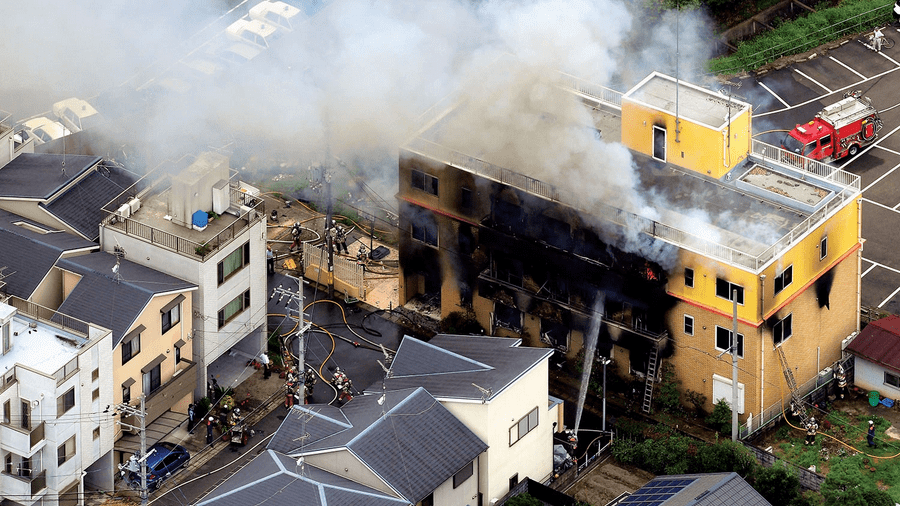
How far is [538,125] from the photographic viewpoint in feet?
331

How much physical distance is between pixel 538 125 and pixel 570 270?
26.7 feet

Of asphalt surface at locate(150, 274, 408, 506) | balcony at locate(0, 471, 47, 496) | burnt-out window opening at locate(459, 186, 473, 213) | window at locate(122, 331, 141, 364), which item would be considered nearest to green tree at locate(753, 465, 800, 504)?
asphalt surface at locate(150, 274, 408, 506)

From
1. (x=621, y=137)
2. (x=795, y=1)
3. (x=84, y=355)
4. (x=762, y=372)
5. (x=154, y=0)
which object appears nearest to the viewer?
(x=84, y=355)

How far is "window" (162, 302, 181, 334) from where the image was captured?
9444 centimetres

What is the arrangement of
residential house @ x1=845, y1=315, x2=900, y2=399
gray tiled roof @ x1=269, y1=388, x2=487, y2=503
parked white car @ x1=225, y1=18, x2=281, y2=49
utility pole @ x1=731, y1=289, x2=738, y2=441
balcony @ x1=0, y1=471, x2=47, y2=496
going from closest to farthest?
gray tiled roof @ x1=269, y1=388, x2=487, y2=503 < balcony @ x1=0, y1=471, x2=47, y2=496 < utility pole @ x1=731, y1=289, x2=738, y2=441 < residential house @ x1=845, y1=315, x2=900, y2=399 < parked white car @ x1=225, y1=18, x2=281, y2=49

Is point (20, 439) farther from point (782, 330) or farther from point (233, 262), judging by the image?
point (782, 330)

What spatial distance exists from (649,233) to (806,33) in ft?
124

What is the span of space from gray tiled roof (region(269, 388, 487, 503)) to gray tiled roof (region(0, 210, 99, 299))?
15.0 m

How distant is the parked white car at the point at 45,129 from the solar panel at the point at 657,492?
148 ft

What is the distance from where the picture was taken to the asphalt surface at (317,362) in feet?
306

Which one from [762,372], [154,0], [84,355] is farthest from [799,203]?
[154,0]

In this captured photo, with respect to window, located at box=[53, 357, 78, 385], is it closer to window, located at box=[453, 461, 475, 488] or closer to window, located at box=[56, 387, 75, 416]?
window, located at box=[56, 387, 75, 416]

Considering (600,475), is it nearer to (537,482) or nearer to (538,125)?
(537,482)

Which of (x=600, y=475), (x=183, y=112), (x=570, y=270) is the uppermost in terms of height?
(x=183, y=112)
